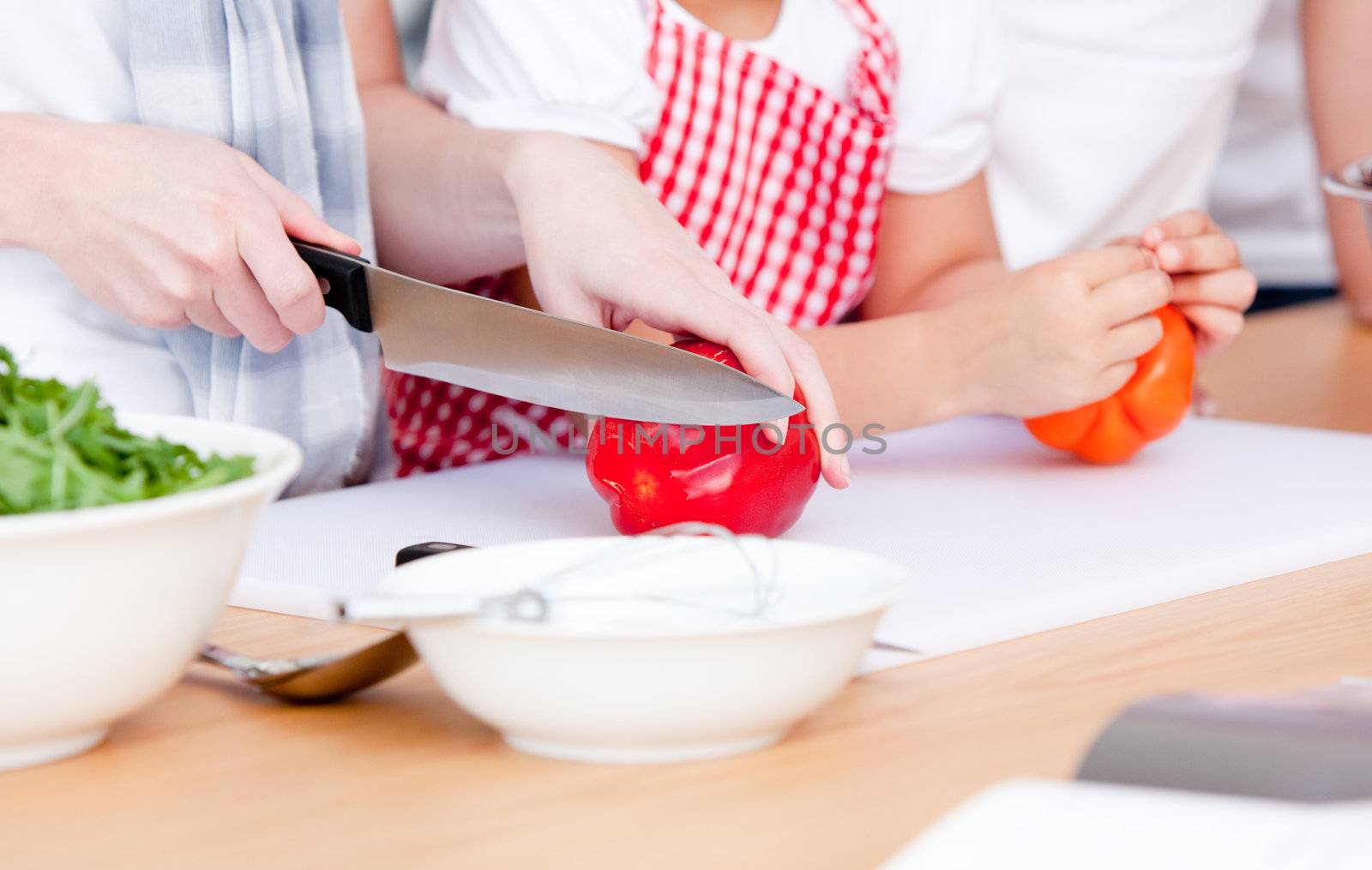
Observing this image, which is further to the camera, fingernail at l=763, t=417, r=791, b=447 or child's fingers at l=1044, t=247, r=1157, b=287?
child's fingers at l=1044, t=247, r=1157, b=287

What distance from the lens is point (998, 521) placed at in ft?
2.84

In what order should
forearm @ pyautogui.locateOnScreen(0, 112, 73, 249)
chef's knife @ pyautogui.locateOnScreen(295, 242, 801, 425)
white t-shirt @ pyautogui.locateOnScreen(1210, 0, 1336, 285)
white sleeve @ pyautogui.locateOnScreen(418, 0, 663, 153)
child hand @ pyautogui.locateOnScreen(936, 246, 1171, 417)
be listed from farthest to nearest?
white t-shirt @ pyautogui.locateOnScreen(1210, 0, 1336, 285) → white sleeve @ pyautogui.locateOnScreen(418, 0, 663, 153) → child hand @ pyautogui.locateOnScreen(936, 246, 1171, 417) → forearm @ pyautogui.locateOnScreen(0, 112, 73, 249) → chef's knife @ pyautogui.locateOnScreen(295, 242, 801, 425)

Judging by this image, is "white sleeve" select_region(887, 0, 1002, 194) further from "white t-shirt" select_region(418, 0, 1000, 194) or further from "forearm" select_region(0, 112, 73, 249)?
"forearm" select_region(0, 112, 73, 249)

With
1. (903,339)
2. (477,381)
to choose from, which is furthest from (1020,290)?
(477,381)

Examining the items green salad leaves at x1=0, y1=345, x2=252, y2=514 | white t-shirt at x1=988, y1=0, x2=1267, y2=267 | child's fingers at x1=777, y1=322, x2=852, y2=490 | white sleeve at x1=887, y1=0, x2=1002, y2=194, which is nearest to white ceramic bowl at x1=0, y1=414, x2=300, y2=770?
green salad leaves at x1=0, y1=345, x2=252, y2=514

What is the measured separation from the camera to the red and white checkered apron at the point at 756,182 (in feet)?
3.89

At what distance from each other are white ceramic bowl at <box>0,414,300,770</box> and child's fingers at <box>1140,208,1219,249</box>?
2.35 ft

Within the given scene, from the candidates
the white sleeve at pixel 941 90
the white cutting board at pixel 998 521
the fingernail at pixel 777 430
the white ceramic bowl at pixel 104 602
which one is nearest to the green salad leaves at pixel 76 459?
the white ceramic bowl at pixel 104 602

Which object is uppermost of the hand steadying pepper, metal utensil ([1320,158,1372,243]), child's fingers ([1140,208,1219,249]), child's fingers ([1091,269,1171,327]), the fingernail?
metal utensil ([1320,158,1372,243])

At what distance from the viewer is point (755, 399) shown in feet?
2.36

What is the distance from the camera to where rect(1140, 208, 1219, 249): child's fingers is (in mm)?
1041

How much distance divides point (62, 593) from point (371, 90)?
836 millimetres

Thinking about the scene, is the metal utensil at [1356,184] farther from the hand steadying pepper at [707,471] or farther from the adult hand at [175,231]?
the adult hand at [175,231]

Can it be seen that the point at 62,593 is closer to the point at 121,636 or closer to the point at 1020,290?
the point at 121,636
